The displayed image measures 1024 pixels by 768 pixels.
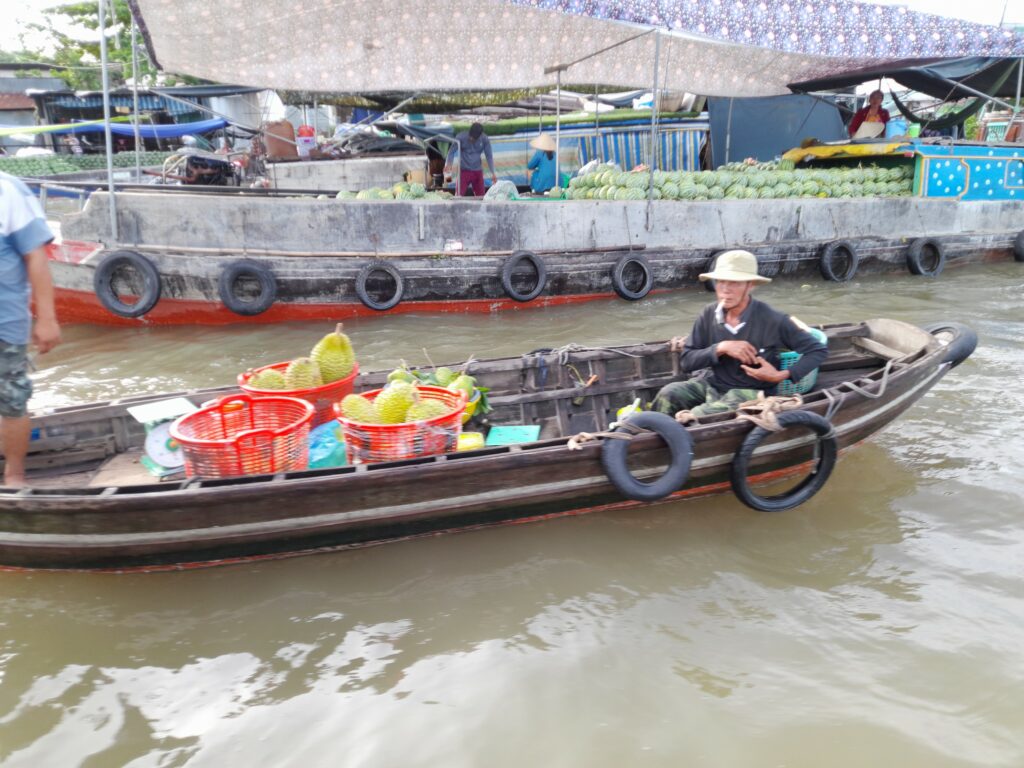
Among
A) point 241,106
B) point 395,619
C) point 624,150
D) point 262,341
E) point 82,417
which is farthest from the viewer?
point 241,106

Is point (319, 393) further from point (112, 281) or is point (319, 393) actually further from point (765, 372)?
point (112, 281)

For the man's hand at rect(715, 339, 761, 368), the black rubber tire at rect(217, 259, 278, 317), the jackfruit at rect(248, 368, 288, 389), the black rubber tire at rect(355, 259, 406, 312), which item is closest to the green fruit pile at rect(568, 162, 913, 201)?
the black rubber tire at rect(355, 259, 406, 312)

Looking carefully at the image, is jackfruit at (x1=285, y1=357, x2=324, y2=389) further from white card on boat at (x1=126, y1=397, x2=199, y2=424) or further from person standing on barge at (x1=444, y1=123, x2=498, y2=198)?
person standing on barge at (x1=444, y1=123, x2=498, y2=198)

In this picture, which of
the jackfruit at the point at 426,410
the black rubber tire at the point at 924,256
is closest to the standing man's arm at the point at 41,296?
the jackfruit at the point at 426,410

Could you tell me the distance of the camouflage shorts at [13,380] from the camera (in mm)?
3414

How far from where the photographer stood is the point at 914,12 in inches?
385

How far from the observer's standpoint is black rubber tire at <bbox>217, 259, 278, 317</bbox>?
780cm

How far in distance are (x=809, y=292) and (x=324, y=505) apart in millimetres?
8496

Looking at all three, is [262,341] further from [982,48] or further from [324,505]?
[982,48]

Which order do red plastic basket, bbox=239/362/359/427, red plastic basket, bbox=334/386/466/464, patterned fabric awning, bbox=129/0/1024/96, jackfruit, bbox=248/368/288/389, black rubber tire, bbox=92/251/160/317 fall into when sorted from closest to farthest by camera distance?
1. red plastic basket, bbox=334/386/466/464
2. red plastic basket, bbox=239/362/359/427
3. jackfruit, bbox=248/368/288/389
4. black rubber tire, bbox=92/251/160/317
5. patterned fabric awning, bbox=129/0/1024/96

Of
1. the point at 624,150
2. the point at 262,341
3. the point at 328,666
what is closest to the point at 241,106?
the point at 624,150

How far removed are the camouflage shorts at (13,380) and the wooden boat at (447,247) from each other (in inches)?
174

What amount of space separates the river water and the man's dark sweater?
0.76 metres

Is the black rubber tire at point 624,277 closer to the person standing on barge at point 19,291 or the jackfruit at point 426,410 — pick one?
the jackfruit at point 426,410
